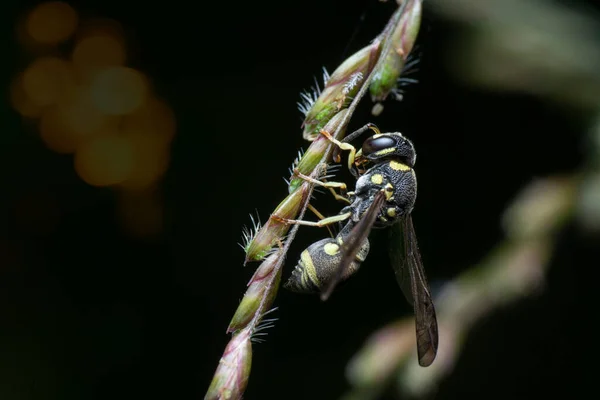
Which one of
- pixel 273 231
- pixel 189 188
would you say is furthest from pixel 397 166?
pixel 189 188

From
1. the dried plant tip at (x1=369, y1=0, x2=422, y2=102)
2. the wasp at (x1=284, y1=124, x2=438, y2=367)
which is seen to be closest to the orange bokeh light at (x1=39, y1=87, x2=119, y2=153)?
the wasp at (x1=284, y1=124, x2=438, y2=367)

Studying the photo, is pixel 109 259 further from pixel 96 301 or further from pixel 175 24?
pixel 175 24

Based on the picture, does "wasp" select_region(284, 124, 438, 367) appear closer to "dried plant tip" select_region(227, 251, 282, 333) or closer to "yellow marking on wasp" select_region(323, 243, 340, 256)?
"yellow marking on wasp" select_region(323, 243, 340, 256)

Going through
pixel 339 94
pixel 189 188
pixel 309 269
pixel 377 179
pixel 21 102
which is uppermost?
pixel 339 94

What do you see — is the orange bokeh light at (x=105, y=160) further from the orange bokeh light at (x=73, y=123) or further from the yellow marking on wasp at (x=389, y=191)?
the yellow marking on wasp at (x=389, y=191)

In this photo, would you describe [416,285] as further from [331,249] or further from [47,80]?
[47,80]

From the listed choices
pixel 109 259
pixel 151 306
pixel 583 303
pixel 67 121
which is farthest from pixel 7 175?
pixel 583 303
